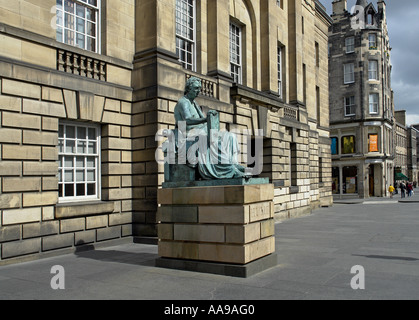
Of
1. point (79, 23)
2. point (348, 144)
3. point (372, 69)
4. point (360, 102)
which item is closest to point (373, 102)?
point (360, 102)

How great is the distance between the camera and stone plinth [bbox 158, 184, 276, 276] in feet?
23.3

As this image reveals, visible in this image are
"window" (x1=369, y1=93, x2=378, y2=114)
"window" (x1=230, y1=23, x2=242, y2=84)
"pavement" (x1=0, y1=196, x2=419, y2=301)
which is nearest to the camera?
"pavement" (x1=0, y1=196, x2=419, y2=301)

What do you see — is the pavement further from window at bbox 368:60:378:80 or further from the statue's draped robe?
window at bbox 368:60:378:80

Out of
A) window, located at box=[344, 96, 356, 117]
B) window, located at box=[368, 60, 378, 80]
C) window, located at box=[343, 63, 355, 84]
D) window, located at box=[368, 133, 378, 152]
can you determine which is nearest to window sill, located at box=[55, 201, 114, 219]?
window, located at box=[368, 133, 378, 152]

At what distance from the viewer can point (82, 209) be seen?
420 inches

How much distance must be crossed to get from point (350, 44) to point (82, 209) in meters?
46.6

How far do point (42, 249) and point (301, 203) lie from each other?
15819mm

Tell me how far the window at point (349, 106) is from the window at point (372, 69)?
3342 millimetres

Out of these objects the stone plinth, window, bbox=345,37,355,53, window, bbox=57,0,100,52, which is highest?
window, bbox=345,37,355,53

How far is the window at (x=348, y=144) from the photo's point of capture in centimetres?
4800

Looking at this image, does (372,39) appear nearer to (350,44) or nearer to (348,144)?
(350,44)

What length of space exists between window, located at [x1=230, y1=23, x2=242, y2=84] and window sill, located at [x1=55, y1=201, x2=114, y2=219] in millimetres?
9570

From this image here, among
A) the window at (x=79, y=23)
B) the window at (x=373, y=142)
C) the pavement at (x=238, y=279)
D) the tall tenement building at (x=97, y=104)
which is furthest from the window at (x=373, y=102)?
the window at (x=79, y=23)

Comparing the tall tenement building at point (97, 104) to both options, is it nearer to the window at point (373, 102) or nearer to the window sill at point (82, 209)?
the window sill at point (82, 209)
